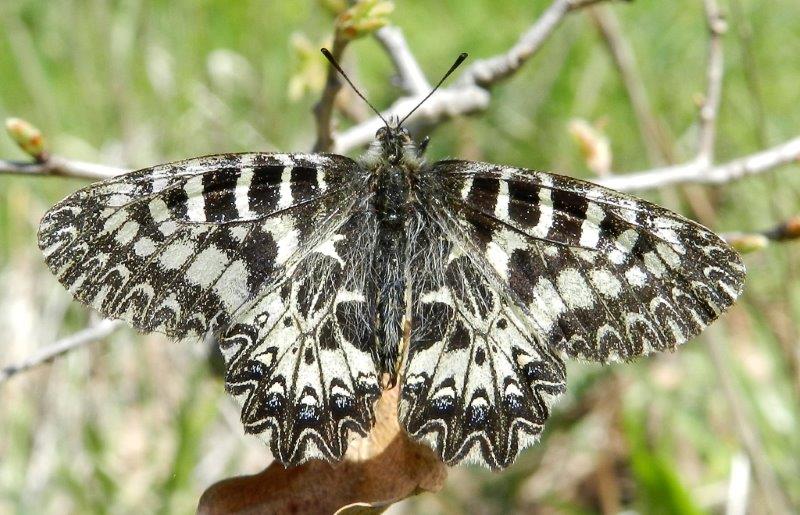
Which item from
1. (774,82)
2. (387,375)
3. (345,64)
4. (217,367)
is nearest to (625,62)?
(345,64)

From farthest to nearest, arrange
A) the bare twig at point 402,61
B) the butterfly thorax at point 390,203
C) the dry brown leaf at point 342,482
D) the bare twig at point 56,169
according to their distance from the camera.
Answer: the bare twig at point 402,61
the butterfly thorax at point 390,203
the bare twig at point 56,169
the dry brown leaf at point 342,482

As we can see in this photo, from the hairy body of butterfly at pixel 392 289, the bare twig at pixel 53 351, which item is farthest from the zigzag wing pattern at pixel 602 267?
the bare twig at pixel 53 351

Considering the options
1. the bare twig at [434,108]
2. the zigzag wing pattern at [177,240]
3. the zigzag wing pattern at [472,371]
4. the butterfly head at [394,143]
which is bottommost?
the zigzag wing pattern at [472,371]

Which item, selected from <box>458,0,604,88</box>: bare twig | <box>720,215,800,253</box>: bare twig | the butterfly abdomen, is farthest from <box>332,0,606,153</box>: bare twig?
<box>720,215,800,253</box>: bare twig

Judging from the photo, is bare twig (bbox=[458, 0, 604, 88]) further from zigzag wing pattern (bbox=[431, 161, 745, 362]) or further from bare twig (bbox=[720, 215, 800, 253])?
bare twig (bbox=[720, 215, 800, 253])

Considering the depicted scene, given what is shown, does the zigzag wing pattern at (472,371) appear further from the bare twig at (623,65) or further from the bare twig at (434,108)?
the bare twig at (623,65)

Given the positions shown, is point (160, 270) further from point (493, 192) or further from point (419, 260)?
point (493, 192)

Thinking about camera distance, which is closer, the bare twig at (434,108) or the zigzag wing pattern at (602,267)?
the zigzag wing pattern at (602,267)
